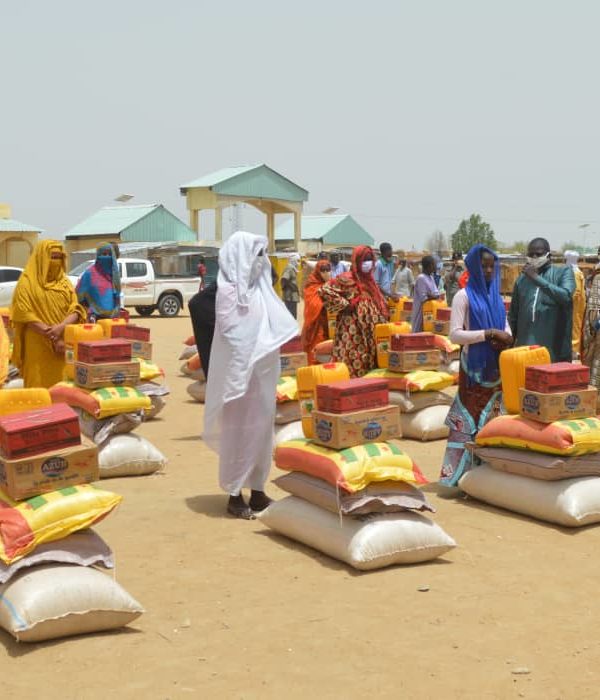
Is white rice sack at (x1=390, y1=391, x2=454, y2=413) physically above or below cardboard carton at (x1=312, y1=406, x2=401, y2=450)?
below

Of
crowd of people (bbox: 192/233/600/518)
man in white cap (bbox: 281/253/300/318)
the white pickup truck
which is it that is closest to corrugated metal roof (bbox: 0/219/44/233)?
the white pickup truck

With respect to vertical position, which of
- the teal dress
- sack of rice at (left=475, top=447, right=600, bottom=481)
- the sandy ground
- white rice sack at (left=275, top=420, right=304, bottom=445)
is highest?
the teal dress

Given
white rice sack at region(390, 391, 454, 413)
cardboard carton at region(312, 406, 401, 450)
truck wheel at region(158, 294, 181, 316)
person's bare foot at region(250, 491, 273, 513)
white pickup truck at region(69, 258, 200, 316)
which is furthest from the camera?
truck wheel at region(158, 294, 181, 316)

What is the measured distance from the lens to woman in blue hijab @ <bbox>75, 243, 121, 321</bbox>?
1062 centimetres

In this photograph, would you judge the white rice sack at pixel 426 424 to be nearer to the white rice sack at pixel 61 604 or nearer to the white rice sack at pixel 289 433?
the white rice sack at pixel 289 433

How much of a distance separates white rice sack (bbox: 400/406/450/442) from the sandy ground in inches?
101

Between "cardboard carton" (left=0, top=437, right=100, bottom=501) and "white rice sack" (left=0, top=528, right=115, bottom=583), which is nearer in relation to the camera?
"white rice sack" (left=0, top=528, right=115, bottom=583)

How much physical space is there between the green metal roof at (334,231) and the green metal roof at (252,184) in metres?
14.0

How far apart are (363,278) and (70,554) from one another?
5.21 m

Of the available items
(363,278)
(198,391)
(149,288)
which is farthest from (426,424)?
(149,288)

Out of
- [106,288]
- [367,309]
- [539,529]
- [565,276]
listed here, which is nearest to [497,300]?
[565,276]

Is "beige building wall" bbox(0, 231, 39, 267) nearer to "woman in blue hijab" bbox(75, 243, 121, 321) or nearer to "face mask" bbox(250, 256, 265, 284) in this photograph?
"woman in blue hijab" bbox(75, 243, 121, 321)

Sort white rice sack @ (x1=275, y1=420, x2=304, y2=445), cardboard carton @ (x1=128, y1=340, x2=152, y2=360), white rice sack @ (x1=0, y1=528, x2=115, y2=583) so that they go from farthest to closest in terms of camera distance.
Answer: cardboard carton @ (x1=128, y1=340, x2=152, y2=360), white rice sack @ (x1=275, y1=420, x2=304, y2=445), white rice sack @ (x1=0, y1=528, x2=115, y2=583)

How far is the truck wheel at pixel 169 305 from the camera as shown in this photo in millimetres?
28031
